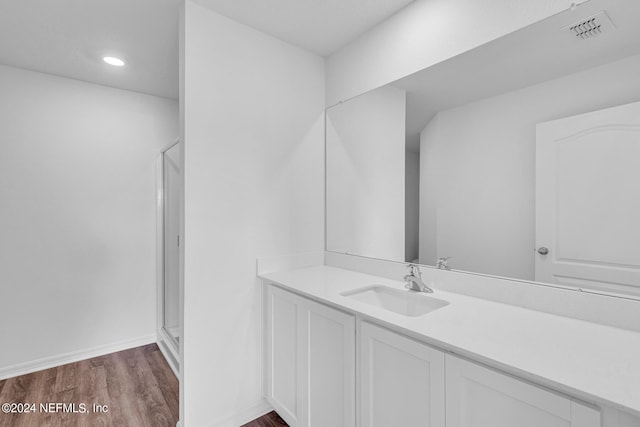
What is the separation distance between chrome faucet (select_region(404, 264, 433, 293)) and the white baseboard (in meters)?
2.58

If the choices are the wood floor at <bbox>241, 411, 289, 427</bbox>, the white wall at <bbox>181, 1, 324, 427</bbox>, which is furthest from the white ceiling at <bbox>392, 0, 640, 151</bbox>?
the wood floor at <bbox>241, 411, 289, 427</bbox>

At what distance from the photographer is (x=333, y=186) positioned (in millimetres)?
2188

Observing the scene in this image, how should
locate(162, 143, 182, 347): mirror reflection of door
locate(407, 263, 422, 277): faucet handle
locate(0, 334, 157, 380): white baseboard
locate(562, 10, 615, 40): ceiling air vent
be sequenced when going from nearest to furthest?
locate(562, 10, 615, 40): ceiling air vent
locate(407, 263, 422, 277): faucet handle
locate(0, 334, 157, 380): white baseboard
locate(162, 143, 182, 347): mirror reflection of door

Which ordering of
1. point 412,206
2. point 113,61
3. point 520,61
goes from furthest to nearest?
point 113,61 → point 412,206 → point 520,61

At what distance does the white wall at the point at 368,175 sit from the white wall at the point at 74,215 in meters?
1.87

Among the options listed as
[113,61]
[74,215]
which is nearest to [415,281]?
[113,61]

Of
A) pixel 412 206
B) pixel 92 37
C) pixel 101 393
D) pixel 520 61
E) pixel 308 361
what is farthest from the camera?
pixel 101 393

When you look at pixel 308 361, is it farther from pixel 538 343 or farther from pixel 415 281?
pixel 538 343

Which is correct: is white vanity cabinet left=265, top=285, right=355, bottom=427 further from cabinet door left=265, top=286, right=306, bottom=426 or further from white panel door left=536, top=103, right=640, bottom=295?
white panel door left=536, top=103, right=640, bottom=295

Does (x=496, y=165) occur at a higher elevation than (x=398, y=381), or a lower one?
higher

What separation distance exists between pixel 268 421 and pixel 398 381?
1146mm

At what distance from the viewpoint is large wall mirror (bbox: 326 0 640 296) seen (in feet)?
3.46

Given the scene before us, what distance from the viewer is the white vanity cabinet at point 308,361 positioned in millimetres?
1295

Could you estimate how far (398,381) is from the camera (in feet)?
3.55
